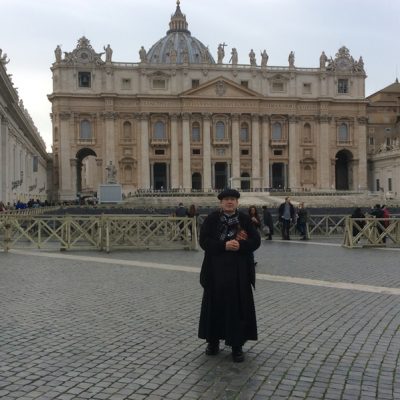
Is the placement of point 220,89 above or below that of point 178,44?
below

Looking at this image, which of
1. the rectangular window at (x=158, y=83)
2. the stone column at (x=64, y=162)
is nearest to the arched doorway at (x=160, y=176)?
the rectangular window at (x=158, y=83)

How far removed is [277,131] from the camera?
77625 millimetres

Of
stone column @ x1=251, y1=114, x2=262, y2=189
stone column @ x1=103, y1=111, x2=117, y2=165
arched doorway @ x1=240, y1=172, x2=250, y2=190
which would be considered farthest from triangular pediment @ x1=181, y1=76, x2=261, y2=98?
arched doorway @ x1=240, y1=172, x2=250, y2=190

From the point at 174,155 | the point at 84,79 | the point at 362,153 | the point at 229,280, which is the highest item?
the point at 84,79

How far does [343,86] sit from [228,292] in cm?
7731

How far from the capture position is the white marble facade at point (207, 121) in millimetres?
73438

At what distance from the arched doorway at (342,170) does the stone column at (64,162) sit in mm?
36267

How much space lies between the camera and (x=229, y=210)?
20.8ft

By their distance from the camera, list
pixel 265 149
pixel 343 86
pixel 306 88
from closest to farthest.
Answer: pixel 265 149 → pixel 306 88 → pixel 343 86

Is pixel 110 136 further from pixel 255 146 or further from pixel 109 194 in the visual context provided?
pixel 109 194

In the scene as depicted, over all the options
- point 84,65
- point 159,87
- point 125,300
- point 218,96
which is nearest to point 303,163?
point 218,96

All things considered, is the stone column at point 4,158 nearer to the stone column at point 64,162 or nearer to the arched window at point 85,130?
the stone column at point 64,162

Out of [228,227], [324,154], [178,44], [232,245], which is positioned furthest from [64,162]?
[232,245]

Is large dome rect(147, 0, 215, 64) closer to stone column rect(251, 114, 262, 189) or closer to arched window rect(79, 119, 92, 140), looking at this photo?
stone column rect(251, 114, 262, 189)
